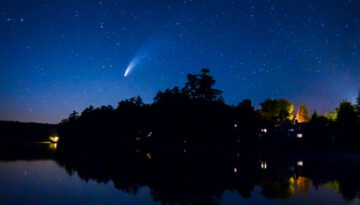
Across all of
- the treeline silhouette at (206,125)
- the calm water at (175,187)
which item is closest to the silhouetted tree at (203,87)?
the treeline silhouette at (206,125)

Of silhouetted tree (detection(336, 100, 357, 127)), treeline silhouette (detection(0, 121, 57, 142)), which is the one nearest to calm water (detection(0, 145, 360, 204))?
silhouetted tree (detection(336, 100, 357, 127))

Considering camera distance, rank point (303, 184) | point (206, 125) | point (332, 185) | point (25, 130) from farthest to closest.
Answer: point (25, 130) → point (206, 125) → point (303, 184) → point (332, 185)

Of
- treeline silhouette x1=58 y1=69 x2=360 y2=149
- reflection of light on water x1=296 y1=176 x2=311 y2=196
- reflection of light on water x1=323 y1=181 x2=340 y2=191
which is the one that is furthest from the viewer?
treeline silhouette x1=58 y1=69 x2=360 y2=149

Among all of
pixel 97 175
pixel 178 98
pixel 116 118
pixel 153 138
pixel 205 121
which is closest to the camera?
pixel 97 175

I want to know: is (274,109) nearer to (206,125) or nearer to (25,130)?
(206,125)

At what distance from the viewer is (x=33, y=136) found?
357ft

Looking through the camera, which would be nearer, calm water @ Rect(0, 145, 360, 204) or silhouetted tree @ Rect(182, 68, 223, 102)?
calm water @ Rect(0, 145, 360, 204)

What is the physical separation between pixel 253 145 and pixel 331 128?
554 inches

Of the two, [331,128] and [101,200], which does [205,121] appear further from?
[101,200]

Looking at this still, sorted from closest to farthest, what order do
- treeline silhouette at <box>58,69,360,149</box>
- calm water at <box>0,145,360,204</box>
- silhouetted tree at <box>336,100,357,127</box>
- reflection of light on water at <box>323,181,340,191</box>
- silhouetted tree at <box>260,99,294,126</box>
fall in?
calm water at <box>0,145,360,204</box> → reflection of light on water at <box>323,181,340,191</box> → treeline silhouette at <box>58,69,360,149</box> → silhouetted tree at <box>336,100,357,127</box> → silhouetted tree at <box>260,99,294,126</box>

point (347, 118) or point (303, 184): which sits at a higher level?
point (347, 118)

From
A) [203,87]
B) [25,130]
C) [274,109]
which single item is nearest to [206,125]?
[203,87]

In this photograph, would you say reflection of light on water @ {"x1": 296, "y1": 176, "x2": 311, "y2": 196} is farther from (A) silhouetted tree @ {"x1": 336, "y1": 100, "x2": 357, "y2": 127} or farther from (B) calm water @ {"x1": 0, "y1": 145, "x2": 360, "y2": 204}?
(A) silhouetted tree @ {"x1": 336, "y1": 100, "x2": 357, "y2": 127}

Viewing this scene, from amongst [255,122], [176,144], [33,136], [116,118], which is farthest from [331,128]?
[33,136]
